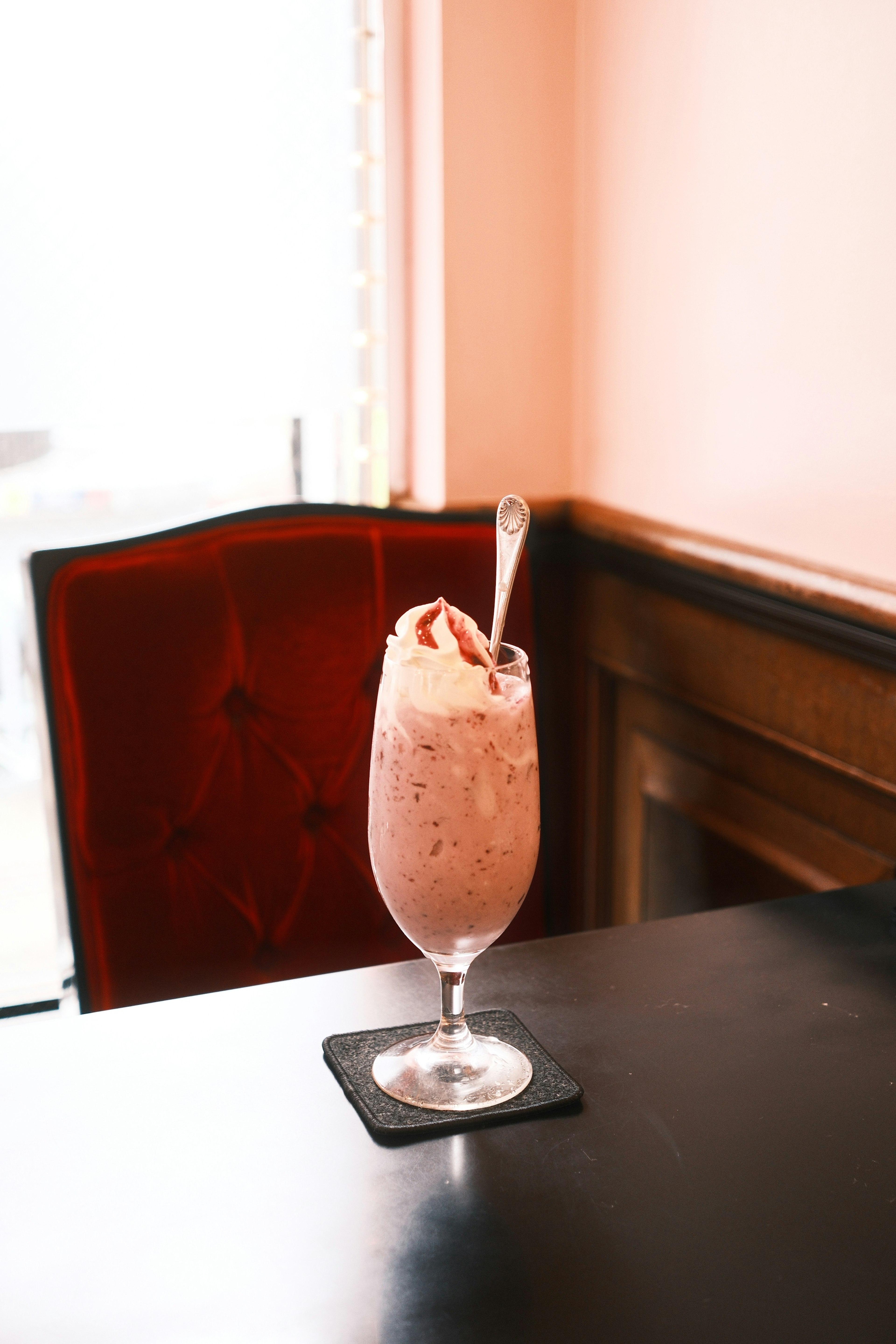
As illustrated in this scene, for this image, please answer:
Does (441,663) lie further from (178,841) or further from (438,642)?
(178,841)

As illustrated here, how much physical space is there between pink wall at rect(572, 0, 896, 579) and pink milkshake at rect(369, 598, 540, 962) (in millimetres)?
514

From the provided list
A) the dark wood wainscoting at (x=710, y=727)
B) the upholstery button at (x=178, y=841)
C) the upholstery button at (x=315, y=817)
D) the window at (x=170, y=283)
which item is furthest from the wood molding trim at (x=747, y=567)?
the upholstery button at (x=178, y=841)

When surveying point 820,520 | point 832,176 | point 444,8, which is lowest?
point 820,520

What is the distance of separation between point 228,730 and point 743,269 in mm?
603

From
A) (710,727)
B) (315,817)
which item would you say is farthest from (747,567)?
(315,817)

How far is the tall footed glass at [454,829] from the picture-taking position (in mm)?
527

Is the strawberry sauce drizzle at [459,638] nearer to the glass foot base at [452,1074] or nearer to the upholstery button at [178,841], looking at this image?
the glass foot base at [452,1074]

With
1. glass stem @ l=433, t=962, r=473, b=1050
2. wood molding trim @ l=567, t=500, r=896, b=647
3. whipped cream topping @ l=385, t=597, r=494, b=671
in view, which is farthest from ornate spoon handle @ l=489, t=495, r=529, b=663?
wood molding trim @ l=567, t=500, r=896, b=647

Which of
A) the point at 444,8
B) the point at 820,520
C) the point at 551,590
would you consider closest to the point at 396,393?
the point at 551,590

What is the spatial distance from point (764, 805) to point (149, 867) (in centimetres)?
55

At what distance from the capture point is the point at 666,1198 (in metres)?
0.48

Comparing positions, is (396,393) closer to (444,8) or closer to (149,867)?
(444,8)

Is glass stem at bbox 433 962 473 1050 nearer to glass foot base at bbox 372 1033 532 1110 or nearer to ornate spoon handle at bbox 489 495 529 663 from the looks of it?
glass foot base at bbox 372 1033 532 1110

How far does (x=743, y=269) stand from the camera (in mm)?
1083
